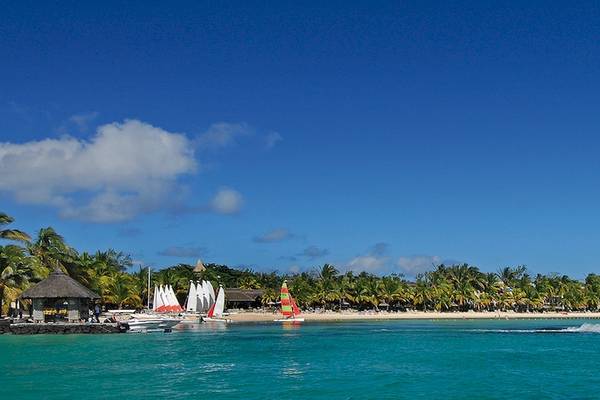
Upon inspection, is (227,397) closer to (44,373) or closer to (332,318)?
(44,373)

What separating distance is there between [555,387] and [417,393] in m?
5.75

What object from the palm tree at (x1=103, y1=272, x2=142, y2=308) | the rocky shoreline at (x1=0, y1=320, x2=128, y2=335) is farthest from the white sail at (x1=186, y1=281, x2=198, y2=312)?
the rocky shoreline at (x1=0, y1=320, x2=128, y2=335)

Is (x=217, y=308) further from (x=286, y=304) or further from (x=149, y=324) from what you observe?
(x=149, y=324)

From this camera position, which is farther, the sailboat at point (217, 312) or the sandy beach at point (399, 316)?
the sandy beach at point (399, 316)

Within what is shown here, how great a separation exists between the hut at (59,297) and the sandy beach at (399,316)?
31.1 m

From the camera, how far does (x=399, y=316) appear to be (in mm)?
94500

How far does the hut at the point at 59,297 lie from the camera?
51156 millimetres

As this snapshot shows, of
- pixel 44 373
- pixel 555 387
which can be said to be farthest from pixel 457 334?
pixel 44 373

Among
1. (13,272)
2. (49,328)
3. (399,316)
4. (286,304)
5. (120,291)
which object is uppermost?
(13,272)

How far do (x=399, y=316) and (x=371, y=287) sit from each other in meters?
6.54

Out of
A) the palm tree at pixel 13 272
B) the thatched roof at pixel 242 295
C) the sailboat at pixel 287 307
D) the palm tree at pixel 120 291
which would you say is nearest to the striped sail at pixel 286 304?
the sailboat at pixel 287 307

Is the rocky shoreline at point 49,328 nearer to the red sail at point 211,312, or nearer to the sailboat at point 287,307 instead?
the red sail at point 211,312

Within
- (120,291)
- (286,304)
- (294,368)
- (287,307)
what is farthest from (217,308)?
(294,368)

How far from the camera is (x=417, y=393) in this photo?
25578 mm
